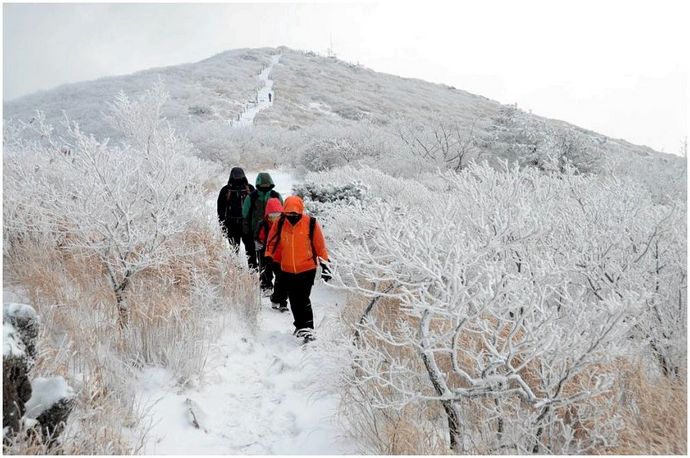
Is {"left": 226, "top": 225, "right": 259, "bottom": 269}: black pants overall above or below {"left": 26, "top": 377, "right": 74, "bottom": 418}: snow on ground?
above

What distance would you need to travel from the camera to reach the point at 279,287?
5613mm

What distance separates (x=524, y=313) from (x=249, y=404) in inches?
92.3

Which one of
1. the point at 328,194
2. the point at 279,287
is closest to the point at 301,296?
the point at 279,287

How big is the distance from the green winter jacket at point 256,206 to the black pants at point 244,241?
5.6 inches

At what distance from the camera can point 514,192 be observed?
530 cm

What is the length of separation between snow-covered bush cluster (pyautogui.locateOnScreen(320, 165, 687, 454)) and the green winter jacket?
1.91 metres

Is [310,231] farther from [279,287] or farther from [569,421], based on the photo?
[569,421]

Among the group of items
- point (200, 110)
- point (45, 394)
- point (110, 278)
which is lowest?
point (45, 394)

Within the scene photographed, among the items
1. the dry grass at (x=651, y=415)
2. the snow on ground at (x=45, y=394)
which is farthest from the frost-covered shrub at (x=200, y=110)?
the dry grass at (x=651, y=415)

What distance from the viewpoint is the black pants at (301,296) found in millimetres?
5016

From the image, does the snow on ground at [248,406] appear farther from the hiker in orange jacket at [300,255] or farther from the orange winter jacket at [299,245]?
the orange winter jacket at [299,245]

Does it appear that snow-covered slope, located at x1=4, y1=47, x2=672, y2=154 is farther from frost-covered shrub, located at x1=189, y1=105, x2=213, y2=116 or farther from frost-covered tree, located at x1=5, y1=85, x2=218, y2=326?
frost-covered tree, located at x1=5, y1=85, x2=218, y2=326

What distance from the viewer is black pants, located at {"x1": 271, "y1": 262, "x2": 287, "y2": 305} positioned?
5.30 m

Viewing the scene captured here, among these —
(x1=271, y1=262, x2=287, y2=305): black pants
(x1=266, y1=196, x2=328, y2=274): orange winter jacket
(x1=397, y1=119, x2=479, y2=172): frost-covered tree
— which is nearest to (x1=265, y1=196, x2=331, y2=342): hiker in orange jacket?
(x1=266, y1=196, x2=328, y2=274): orange winter jacket
